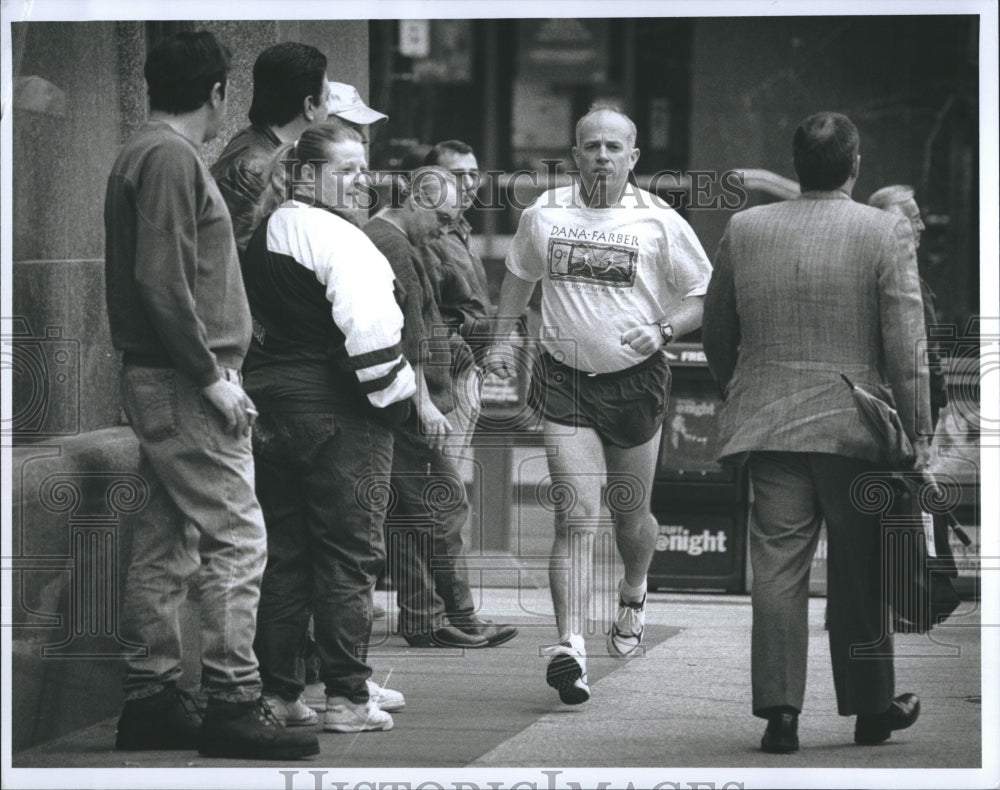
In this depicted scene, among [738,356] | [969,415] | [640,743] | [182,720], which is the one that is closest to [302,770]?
[182,720]

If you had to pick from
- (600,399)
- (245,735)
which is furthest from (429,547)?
(245,735)

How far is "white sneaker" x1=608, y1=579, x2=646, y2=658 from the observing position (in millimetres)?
6535

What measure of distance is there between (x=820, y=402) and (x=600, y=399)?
2.77ft

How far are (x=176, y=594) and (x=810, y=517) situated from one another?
1.87 metres

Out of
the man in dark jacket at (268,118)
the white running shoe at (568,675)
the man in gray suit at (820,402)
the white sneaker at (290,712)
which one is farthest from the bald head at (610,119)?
the white sneaker at (290,712)

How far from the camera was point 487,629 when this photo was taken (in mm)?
6301

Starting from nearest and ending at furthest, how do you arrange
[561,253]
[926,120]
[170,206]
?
[170,206]
[561,253]
[926,120]

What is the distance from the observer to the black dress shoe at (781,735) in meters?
5.70

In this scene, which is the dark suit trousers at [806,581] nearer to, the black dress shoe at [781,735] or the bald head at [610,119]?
the black dress shoe at [781,735]

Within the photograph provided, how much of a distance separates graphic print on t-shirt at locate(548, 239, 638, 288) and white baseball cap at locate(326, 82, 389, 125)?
706 millimetres

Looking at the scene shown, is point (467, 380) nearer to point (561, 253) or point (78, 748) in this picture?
point (561, 253)

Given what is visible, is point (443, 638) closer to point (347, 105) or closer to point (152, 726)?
point (152, 726)

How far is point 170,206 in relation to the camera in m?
5.29

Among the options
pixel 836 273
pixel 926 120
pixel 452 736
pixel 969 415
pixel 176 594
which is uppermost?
pixel 926 120
